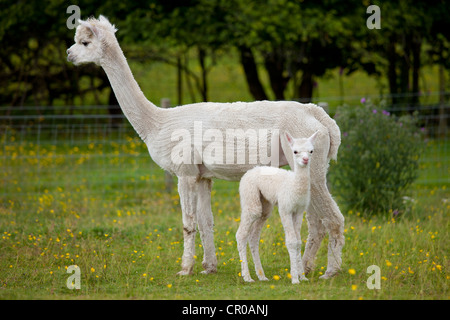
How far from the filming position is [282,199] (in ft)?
17.8

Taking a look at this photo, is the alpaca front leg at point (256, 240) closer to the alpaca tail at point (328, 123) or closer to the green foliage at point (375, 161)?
the alpaca tail at point (328, 123)

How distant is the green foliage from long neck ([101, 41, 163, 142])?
11.6 ft

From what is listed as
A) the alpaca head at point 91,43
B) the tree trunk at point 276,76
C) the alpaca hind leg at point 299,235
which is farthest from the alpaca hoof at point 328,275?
the tree trunk at point 276,76

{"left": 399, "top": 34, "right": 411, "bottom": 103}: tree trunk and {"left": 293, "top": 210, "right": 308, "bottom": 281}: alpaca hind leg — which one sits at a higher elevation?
{"left": 399, "top": 34, "right": 411, "bottom": 103}: tree trunk

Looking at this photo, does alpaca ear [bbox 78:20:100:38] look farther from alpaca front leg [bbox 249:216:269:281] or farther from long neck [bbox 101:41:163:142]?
alpaca front leg [bbox 249:216:269:281]

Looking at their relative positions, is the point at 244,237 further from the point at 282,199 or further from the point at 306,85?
the point at 306,85

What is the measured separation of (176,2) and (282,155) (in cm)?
1145

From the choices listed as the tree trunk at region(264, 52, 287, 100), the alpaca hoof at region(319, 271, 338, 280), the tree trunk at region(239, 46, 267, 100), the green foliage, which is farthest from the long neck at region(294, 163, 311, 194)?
the tree trunk at region(239, 46, 267, 100)

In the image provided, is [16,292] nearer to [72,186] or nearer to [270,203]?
[270,203]

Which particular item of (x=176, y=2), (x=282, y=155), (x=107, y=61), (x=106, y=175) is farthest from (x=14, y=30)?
(x=282, y=155)

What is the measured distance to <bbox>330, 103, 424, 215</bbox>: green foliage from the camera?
8844 millimetres

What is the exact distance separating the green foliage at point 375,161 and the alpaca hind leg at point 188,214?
10.9ft

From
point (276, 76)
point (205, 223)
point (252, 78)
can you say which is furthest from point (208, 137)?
point (252, 78)

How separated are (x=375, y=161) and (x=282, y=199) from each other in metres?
3.79
